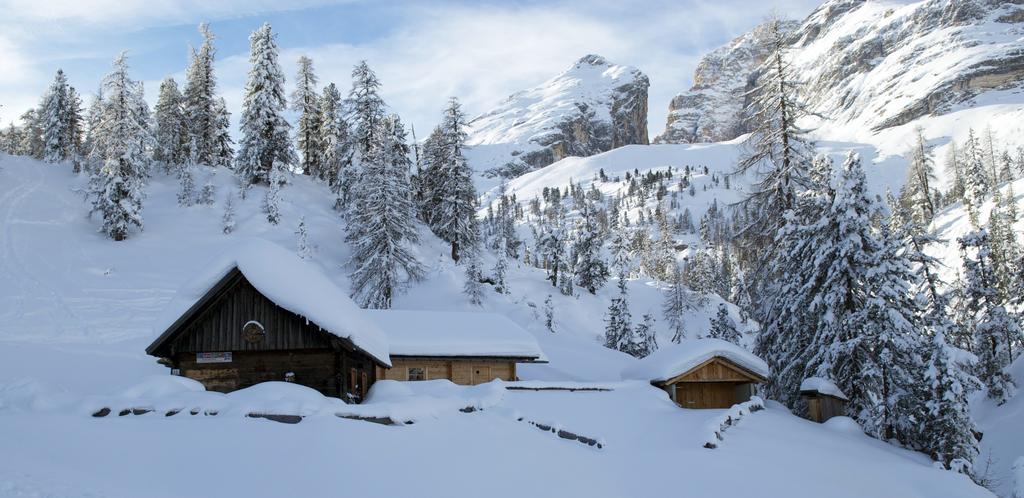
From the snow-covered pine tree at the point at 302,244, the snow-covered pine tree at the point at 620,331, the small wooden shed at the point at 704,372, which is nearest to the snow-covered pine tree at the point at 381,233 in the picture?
the snow-covered pine tree at the point at 302,244

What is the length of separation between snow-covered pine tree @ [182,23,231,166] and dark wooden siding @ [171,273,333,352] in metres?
46.7

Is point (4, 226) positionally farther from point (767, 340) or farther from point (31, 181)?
point (767, 340)

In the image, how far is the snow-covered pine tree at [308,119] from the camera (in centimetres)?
6162

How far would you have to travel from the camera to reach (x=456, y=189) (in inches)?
1983

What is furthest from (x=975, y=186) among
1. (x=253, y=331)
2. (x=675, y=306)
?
(x=253, y=331)

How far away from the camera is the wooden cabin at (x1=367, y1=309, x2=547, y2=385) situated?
86.2 ft

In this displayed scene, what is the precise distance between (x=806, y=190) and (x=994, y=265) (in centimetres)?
3267

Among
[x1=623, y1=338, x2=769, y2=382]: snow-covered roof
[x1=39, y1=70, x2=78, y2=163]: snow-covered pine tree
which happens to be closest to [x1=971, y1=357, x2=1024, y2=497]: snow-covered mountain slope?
[x1=623, y1=338, x2=769, y2=382]: snow-covered roof

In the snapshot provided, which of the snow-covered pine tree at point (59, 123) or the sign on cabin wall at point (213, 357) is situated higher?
the snow-covered pine tree at point (59, 123)

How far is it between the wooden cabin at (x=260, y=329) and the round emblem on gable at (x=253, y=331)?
25 millimetres

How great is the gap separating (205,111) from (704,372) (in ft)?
171

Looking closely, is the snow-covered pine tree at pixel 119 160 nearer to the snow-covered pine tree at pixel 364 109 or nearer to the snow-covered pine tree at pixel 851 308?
the snow-covered pine tree at pixel 364 109

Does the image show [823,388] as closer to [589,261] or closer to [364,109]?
[364,109]

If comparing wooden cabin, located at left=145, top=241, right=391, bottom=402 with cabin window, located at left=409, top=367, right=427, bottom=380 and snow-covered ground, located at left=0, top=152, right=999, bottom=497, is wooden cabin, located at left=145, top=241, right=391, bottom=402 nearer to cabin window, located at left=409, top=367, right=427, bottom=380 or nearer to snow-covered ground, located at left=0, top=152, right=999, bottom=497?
snow-covered ground, located at left=0, top=152, right=999, bottom=497
